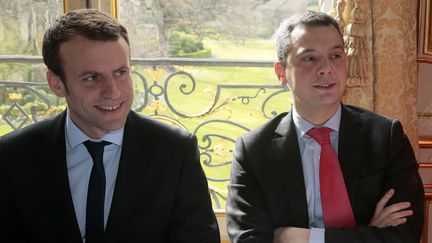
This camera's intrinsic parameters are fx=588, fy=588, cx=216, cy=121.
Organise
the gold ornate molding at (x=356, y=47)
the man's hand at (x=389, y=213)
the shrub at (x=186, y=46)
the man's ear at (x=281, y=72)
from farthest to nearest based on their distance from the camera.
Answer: the shrub at (x=186, y=46) → the gold ornate molding at (x=356, y=47) → the man's ear at (x=281, y=72) → the man's hand at (x=389, y=213)

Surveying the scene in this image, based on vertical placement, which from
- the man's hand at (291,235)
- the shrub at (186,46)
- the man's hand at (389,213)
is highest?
the shrub at (186,46)

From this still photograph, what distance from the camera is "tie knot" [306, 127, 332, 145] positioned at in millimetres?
2139

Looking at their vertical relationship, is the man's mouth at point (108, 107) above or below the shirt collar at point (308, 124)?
above

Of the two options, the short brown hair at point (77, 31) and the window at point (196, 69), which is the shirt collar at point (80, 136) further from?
the window at point (196, 69)

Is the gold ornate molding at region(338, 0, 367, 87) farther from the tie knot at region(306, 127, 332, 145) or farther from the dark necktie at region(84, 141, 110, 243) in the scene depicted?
the dark necktie at region(84, 141, 110, 243)

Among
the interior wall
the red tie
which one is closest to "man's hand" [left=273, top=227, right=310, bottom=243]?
the red tie

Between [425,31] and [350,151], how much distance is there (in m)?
1.14

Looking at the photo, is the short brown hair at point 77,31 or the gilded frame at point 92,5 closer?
the short brown hair at point 77,31

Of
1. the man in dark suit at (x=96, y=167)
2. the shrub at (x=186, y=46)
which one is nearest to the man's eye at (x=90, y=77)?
the man in dark suit at (x=96, y=167)

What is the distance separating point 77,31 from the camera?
190 cm

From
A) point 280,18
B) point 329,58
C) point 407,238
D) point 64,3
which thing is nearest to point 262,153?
point 329,58

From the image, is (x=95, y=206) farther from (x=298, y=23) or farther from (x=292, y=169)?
(x=298, y=23)

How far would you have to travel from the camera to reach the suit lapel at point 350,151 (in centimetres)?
210

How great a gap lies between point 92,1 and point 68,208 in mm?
1366
